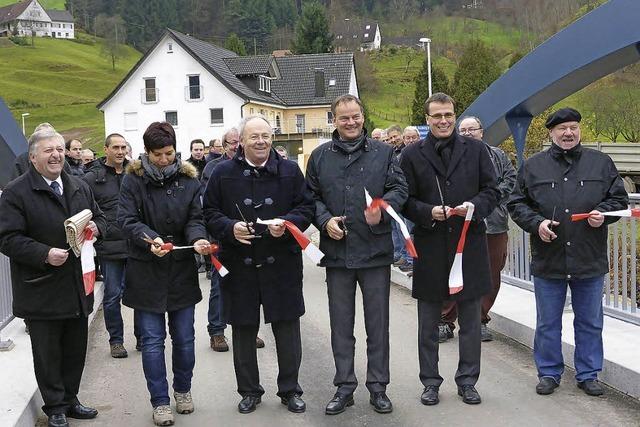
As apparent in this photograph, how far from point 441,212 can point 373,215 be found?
53 centimetres

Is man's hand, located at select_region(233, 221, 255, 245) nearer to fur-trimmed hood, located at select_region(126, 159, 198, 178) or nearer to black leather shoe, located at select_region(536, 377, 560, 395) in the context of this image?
fur-trimmed hood, located at select_region(126, 159, 198, 178)

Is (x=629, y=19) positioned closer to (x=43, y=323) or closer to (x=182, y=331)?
(x=182, y=331)

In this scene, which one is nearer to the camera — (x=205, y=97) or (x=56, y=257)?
(x=56, y=257)

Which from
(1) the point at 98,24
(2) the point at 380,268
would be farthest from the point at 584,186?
(1) the point at 98,24

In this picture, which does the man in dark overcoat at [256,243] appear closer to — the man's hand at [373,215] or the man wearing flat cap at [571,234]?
the man's hand at [373,215]

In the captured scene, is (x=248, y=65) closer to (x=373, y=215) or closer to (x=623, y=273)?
(x=623, y=273)

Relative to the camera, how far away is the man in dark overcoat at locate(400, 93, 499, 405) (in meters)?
5.89

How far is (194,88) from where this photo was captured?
188ft

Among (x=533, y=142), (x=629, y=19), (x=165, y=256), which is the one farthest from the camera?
(x=533, y=142)

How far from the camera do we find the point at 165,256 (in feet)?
18.6

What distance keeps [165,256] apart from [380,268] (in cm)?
161

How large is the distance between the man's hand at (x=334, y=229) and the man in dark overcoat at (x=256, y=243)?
0.17 m

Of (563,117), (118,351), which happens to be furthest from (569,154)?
(118,351)

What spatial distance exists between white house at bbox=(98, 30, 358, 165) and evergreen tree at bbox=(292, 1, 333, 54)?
23481 millimetres
